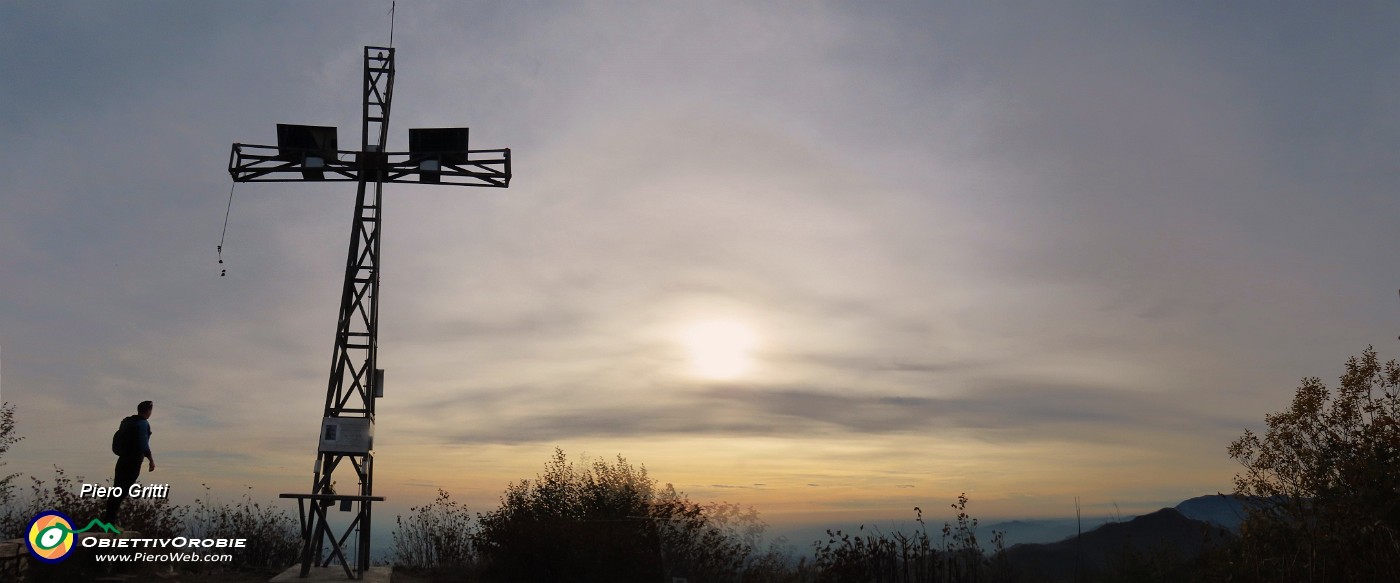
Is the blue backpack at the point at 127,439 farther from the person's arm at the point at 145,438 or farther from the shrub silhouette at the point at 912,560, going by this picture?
the shrub silhouette at the point at 912,560

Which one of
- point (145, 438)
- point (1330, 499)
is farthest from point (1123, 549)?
point (145, 438)

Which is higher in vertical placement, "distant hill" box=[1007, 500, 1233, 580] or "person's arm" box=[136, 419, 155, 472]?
"person's arm" box=[136, 419, 155, 472]

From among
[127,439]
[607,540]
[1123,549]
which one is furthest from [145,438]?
[1123,549]

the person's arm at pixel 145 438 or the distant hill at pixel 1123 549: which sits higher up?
the person's arm at pixel 145 438

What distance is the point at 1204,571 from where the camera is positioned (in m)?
14.9

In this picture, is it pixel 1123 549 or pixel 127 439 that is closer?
pixel 127 439

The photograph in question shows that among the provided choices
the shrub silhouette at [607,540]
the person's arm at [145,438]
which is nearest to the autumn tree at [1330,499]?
the shrub silhouette at [607,540]

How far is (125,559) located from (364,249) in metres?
7.01

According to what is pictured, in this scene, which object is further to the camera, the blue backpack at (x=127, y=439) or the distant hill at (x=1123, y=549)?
the distant hill at (x=1123, y=549)

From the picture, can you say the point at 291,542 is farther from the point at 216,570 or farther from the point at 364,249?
the point at 364,249

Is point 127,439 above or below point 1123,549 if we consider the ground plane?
above

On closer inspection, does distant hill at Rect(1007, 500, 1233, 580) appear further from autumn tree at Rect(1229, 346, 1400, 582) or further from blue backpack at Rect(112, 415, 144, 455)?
blue backpack at Rect(112, 415, 144, 455)

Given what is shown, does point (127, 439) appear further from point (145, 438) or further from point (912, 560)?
point (912, 560)

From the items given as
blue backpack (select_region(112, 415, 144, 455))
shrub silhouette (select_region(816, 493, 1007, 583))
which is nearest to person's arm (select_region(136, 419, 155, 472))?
blue backpack (select_region(112, 415, 144, 455))
